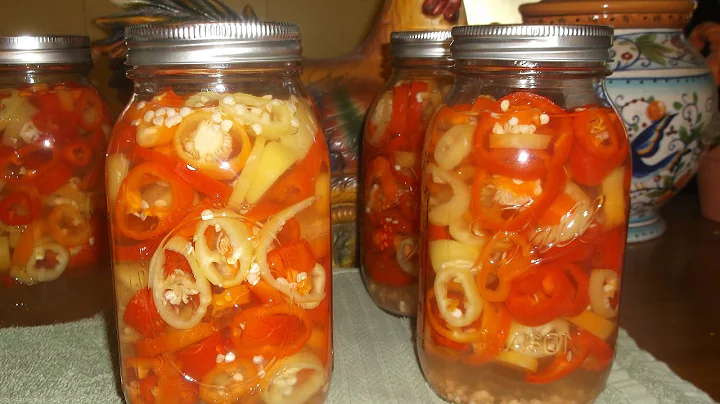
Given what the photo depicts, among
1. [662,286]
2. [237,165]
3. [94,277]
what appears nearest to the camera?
[237,165]

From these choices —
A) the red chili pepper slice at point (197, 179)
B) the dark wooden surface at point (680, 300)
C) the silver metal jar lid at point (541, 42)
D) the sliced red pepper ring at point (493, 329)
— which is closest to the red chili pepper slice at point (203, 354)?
the red chili pepper slice at point (197, 179)

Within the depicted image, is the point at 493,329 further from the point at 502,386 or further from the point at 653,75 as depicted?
the point at 653,75

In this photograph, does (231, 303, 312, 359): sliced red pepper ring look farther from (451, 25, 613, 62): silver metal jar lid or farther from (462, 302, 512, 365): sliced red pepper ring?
(451, 25, 613, 62): silver metal jar lid

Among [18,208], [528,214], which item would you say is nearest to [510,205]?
[528,214]

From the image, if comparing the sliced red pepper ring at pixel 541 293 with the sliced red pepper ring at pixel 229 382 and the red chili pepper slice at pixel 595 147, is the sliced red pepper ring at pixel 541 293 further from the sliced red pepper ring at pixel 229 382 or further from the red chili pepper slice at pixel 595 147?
the sliced red pepper ring at pixel 229 382

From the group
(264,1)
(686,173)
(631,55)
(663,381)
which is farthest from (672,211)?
(264,1)

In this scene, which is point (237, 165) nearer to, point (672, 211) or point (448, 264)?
point (448, 264)

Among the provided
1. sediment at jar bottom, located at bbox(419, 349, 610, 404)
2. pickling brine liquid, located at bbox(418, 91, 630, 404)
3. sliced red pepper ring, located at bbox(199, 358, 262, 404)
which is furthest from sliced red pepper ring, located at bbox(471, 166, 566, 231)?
sliced red pepper ring, located at bbox(199, 358, 262, 404)
